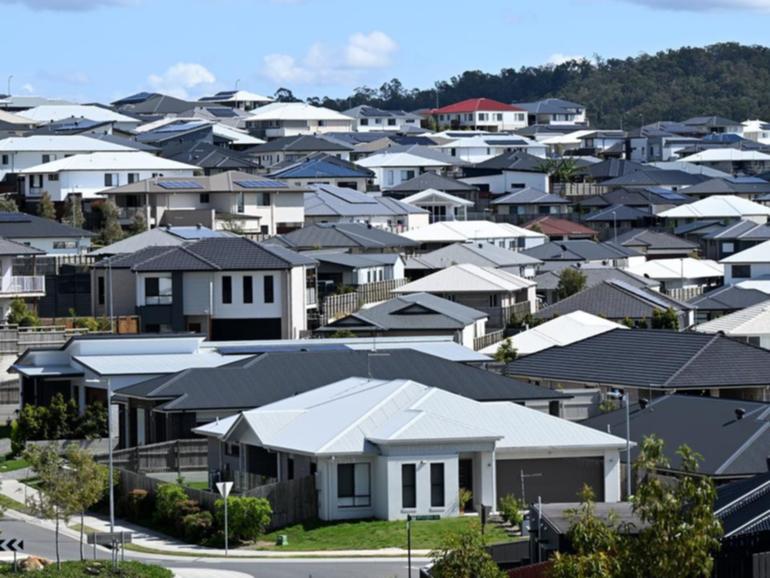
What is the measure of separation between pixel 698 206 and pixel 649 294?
1653 inches

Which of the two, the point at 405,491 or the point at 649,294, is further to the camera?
the point at 649,294

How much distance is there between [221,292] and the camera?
76750 millimetres

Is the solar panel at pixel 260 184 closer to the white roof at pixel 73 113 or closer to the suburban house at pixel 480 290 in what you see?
the suburban house at pixel 480 290

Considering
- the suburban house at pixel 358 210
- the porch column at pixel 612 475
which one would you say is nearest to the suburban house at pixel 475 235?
the suburban house at pixel 358 210

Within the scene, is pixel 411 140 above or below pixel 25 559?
above

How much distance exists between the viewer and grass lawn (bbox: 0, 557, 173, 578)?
120 ft

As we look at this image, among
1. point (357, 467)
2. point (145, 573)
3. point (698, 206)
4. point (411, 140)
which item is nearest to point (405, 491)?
point (357, 467)

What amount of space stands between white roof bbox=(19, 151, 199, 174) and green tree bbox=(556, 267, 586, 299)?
85.2 feet

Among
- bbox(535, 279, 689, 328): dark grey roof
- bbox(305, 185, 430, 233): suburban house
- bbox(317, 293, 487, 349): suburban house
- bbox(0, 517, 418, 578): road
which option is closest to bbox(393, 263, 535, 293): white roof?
bbox(535, 279, 689, 328): dark grey roof

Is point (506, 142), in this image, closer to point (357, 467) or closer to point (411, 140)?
point (411, 140)

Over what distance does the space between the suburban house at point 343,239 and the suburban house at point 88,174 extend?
45.0 feet

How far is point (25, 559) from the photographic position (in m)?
38.9

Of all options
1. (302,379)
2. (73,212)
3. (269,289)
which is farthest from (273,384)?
(73,212)

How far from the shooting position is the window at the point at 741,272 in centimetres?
10388
